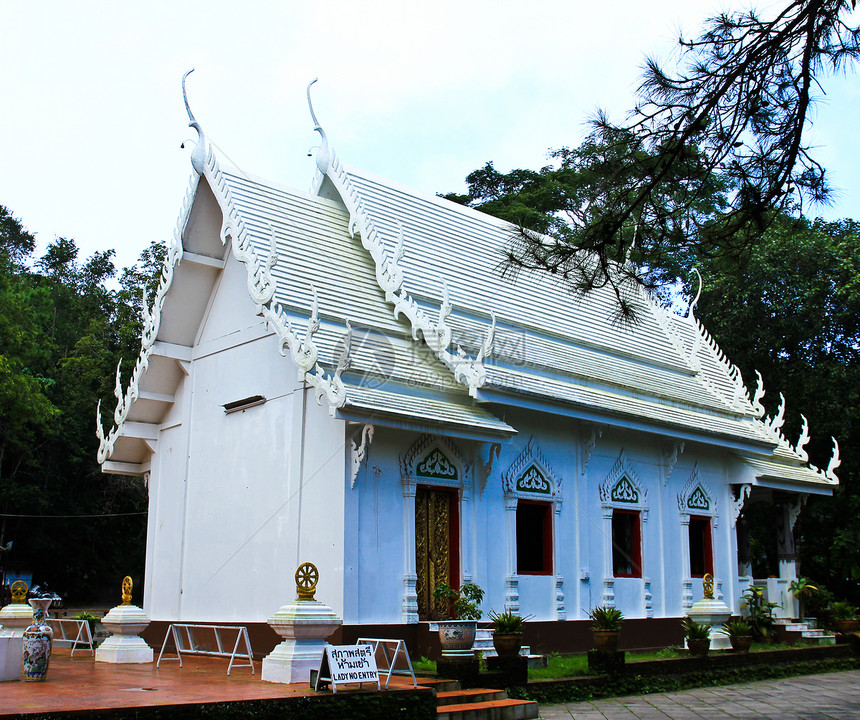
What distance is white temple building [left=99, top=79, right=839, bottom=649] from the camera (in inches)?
442

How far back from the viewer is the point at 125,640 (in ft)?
36.8

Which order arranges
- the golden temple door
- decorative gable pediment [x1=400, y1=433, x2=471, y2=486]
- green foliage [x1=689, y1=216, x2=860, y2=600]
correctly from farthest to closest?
1. green foliage [x1=689, y1=216, x2=860, y2=600]
2. the golden temple door
3. decorative gable pediment [x1=400, y1=433, x2=471, y2=486]

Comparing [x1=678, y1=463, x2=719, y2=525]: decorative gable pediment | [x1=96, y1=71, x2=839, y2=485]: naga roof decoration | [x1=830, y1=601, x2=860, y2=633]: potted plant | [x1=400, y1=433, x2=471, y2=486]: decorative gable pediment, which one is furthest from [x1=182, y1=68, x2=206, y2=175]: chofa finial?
[x1=830, y1=601, x2=860, y2=633]: potted plant

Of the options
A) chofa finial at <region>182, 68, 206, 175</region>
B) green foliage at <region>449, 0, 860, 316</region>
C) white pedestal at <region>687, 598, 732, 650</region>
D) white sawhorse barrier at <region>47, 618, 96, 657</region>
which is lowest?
white sawhorse barrier at <region>47, 618, 96, 657</region>

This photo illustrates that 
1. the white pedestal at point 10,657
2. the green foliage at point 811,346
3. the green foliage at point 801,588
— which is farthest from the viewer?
the green foliage at point 811,346

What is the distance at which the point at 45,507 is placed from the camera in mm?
29219

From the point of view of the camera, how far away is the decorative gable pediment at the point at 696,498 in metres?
15.5

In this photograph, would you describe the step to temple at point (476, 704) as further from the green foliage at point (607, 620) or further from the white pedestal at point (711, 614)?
the white pedestal at point (711, 614)

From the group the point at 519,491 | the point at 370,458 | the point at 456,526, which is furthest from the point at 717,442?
the point at 370,458

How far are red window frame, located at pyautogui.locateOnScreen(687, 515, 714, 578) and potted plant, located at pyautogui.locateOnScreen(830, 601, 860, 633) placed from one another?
274cm

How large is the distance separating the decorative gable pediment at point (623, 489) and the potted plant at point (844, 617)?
4725mm

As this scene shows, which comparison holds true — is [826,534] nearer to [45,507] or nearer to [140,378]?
[140,378]

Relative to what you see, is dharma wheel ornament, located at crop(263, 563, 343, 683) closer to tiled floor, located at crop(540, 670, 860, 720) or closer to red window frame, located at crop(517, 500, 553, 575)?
tiled floor, located at crop(540, 670, 860, 720)

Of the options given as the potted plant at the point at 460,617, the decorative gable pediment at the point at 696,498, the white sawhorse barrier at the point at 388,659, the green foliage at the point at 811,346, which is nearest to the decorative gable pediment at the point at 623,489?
the decorative gable pediment at the point at 696,498
